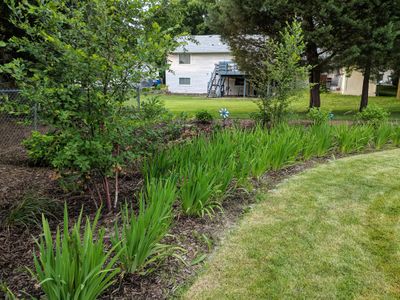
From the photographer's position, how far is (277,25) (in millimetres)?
10930

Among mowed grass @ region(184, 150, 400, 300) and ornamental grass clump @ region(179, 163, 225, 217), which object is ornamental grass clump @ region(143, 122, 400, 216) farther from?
mowed grass @ region(184, 150, 400, 300)

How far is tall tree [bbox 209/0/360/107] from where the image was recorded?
10.2m

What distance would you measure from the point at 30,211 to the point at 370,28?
1036 cm

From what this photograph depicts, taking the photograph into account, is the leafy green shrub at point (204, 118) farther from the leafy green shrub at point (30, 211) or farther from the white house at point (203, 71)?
the white house at point (203, 71)

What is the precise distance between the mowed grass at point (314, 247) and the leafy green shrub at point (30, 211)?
1532 mm

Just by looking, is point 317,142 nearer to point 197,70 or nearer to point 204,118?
point 204,118

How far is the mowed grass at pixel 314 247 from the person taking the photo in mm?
2189

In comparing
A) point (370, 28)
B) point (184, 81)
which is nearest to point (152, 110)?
point (370, 28)

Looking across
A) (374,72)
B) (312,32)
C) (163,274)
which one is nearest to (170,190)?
(163,274)

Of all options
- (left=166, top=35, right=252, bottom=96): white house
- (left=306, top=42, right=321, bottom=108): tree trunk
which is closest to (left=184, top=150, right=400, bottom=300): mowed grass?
(left=306, top=42, right=321, bottom=108): tree trunk

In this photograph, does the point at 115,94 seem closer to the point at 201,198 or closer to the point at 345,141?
the point at 201,198

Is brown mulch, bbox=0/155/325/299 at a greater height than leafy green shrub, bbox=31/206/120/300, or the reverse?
leafy green shrub, bbox=31/206/120/300

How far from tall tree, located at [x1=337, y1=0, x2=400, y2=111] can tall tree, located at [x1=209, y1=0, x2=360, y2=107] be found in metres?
0.28

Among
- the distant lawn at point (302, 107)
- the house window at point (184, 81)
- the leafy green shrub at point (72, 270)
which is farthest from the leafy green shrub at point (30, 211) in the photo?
the house window at point (184, 81)
